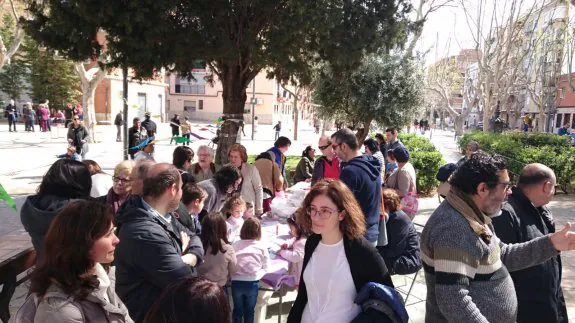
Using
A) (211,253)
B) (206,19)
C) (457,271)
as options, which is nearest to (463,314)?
(457,271)

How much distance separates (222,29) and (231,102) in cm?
185

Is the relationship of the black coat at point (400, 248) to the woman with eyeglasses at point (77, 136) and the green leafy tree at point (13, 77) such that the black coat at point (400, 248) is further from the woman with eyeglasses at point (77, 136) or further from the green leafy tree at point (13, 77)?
the green leafy tree at point (13, 77)

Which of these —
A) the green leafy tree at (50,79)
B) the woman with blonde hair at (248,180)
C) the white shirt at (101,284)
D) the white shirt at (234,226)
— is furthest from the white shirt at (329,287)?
the green leafy tree at (50,79)

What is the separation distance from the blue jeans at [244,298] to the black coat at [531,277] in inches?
77.7

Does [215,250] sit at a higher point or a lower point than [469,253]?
lower

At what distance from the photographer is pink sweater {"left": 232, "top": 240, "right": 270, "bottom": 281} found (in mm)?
3500

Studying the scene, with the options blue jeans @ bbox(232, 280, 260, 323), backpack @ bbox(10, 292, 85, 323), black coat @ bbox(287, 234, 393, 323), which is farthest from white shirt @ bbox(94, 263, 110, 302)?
blue jeans @ bbox(232, 280, 260, 323)

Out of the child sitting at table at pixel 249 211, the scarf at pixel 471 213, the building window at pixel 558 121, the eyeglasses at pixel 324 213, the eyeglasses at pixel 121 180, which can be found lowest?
the child sitting at table at pixel 249 211

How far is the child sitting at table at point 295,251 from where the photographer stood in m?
4.02

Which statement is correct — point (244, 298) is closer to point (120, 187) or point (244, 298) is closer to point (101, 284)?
point (120, 187)

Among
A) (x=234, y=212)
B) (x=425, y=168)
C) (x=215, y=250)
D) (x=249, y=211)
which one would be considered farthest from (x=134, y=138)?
(x=215, y=250)

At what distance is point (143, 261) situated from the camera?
2.13 m

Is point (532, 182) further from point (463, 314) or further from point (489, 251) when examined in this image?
point (463, 314)

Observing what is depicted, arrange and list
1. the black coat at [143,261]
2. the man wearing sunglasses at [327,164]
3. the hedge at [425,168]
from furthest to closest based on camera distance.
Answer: the hedge at [425,168]
the man wearing sunglasses at [327,164]
the black coat at [143,261]
